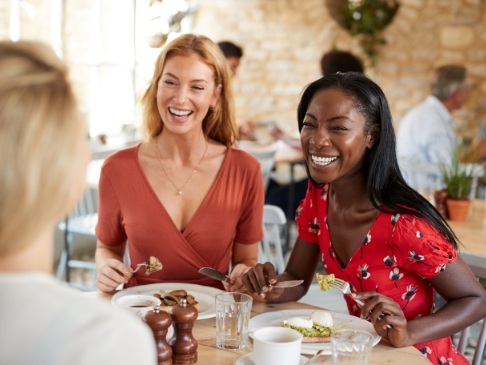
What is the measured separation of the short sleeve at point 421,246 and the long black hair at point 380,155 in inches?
1.6

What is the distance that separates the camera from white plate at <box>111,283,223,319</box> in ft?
5.73

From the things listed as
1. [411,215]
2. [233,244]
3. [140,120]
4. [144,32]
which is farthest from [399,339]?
[144,32]

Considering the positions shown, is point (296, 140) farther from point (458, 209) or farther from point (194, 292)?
point (194, 292)

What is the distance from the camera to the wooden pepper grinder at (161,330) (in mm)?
1275

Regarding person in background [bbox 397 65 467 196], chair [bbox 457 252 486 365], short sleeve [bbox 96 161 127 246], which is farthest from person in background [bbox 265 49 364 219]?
short sleeve [bbox 96 161 127 246]

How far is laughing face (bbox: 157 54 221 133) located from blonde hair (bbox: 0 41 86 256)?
141 centimetres

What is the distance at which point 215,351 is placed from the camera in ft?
4.94

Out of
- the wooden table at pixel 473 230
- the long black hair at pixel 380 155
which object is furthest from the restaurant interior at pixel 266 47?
the long black hair at pixel 380 155

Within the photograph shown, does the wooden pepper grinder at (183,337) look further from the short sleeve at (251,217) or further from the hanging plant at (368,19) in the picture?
the hanging plant at (368,19)

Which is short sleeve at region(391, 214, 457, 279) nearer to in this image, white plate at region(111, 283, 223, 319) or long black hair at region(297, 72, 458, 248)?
long black hair at region(297, 72, 458, 248)

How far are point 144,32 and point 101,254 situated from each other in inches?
191

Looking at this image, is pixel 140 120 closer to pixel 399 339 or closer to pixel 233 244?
pixel 233 244

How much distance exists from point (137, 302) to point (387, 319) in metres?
0.59

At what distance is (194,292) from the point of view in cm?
188
